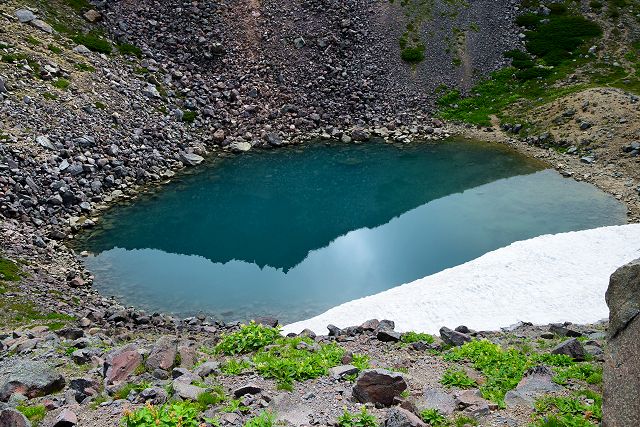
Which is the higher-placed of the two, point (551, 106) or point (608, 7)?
point (608, 7)

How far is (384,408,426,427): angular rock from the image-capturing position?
13.5 meters

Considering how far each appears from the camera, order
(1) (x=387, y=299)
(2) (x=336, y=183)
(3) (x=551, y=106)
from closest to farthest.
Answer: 1. (1) (x=387, y=299)
2. (2) (x=336, y=183)
3. (3) (x=551, y=106)

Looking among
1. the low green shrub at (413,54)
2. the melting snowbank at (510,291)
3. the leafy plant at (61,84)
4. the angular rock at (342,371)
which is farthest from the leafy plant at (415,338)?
the low green shrub at (413,54)

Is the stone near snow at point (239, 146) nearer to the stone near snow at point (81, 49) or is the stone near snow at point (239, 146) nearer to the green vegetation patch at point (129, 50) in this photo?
the green vegetation patch at point (129, 50)

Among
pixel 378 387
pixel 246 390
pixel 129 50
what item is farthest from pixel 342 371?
pixel 129 50

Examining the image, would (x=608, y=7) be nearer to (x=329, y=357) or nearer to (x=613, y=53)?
(x=613, y=53)

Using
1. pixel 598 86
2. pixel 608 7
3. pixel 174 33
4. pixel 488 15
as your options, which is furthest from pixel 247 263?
pixel 608 7

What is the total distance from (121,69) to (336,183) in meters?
24.3

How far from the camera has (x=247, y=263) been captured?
42250 millimetres

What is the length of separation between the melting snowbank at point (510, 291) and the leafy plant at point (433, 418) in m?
14.7

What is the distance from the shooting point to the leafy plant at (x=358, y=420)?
14234 mm

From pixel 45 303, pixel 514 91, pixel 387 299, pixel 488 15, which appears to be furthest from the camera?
pixel 488 15

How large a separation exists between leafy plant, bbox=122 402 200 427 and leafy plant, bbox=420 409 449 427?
5.66m

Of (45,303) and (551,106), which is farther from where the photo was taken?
(551,106)
